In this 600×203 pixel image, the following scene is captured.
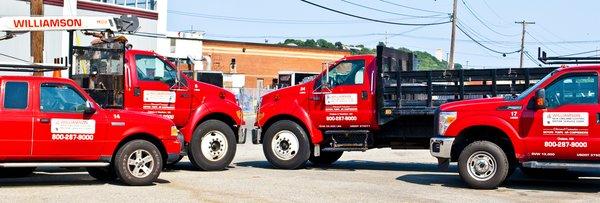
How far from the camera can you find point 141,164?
12500 mm

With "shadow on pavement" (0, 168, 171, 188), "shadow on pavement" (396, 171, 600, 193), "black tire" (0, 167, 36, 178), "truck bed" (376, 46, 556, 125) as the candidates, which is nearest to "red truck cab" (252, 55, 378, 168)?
"truck bed" (376, 46, 556, 125)

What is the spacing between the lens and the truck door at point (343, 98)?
1620 cm

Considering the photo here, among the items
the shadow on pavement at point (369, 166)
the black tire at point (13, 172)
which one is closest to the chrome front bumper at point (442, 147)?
the shadow on pavement at point (369, 166)

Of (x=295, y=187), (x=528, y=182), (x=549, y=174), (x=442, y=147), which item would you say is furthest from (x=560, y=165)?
(x=295, y=187)

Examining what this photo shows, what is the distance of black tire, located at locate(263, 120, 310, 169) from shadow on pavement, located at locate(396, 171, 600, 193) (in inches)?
86.4

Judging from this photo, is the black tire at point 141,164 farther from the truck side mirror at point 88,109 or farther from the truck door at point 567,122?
the truck door at point 567,122

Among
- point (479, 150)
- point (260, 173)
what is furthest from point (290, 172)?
point (479, 150)

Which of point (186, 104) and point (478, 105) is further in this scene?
point (186, 104)

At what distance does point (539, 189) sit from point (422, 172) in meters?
3.35

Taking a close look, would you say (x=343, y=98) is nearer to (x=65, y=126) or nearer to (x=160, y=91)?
(x=160, y=91)

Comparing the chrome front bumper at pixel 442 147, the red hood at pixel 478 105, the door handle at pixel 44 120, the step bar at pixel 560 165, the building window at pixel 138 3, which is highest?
the building window at pixel 138 3

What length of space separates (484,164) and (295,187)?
2850 mm

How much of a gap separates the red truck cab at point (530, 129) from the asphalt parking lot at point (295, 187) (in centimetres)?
44

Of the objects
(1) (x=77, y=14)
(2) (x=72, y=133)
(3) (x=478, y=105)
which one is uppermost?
(1) (x=77, y=14)
